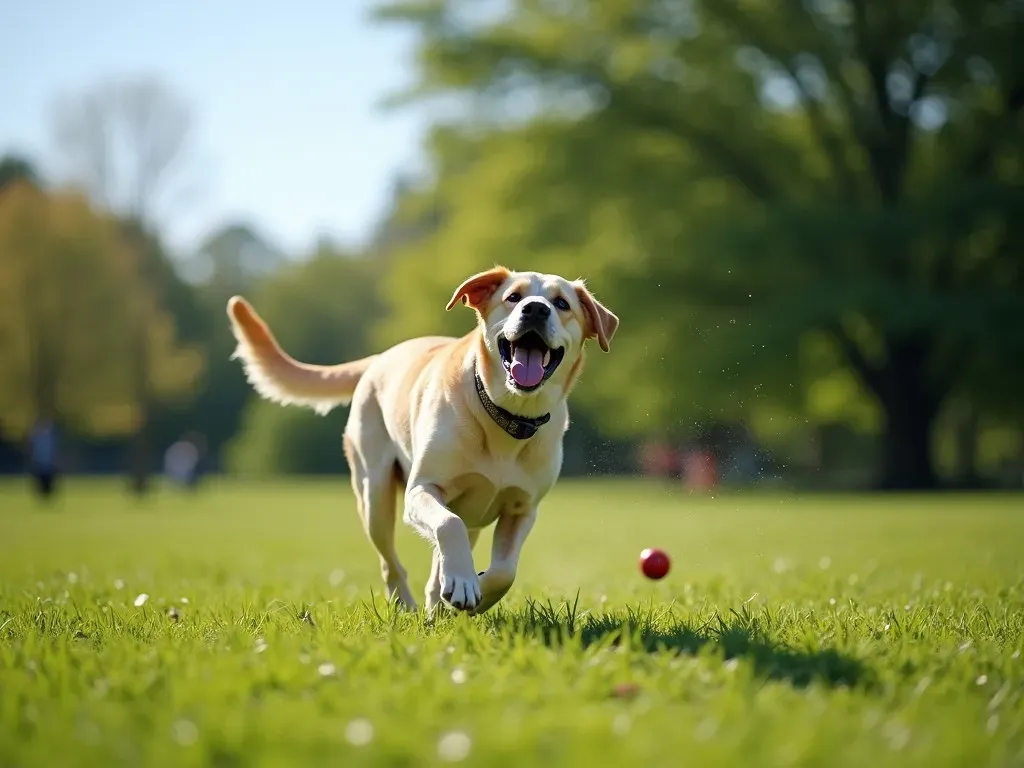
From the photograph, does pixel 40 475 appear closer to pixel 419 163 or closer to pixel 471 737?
pixel 419 163

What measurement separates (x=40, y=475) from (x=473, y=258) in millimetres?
12413

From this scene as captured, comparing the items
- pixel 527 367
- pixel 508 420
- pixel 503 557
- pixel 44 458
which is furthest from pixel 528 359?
pixel 44 458

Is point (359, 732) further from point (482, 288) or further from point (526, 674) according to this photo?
point (482, 288)

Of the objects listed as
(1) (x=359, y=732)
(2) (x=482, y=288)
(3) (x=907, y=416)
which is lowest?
(3) (x=907, y=416)

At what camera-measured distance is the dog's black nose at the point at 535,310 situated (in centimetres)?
520

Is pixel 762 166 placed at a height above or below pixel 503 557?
above

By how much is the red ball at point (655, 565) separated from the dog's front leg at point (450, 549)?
2.54 meters

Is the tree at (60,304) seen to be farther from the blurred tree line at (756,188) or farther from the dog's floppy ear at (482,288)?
the dog's floppy ear at (482,288)

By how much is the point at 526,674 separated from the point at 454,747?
3.06 feet

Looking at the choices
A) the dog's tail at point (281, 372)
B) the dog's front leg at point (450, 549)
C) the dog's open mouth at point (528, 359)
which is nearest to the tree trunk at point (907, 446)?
the dog's tail at point (281, 372)

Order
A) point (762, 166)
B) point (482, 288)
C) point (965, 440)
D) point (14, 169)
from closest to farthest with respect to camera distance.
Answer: point (482, 288) < point (762, 166) < point (965, 440) < point (14, 169)

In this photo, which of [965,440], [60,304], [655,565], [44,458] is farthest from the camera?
[60,304]

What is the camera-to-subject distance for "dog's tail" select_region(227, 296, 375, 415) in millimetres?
7188

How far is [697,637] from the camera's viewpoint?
4387 mm
